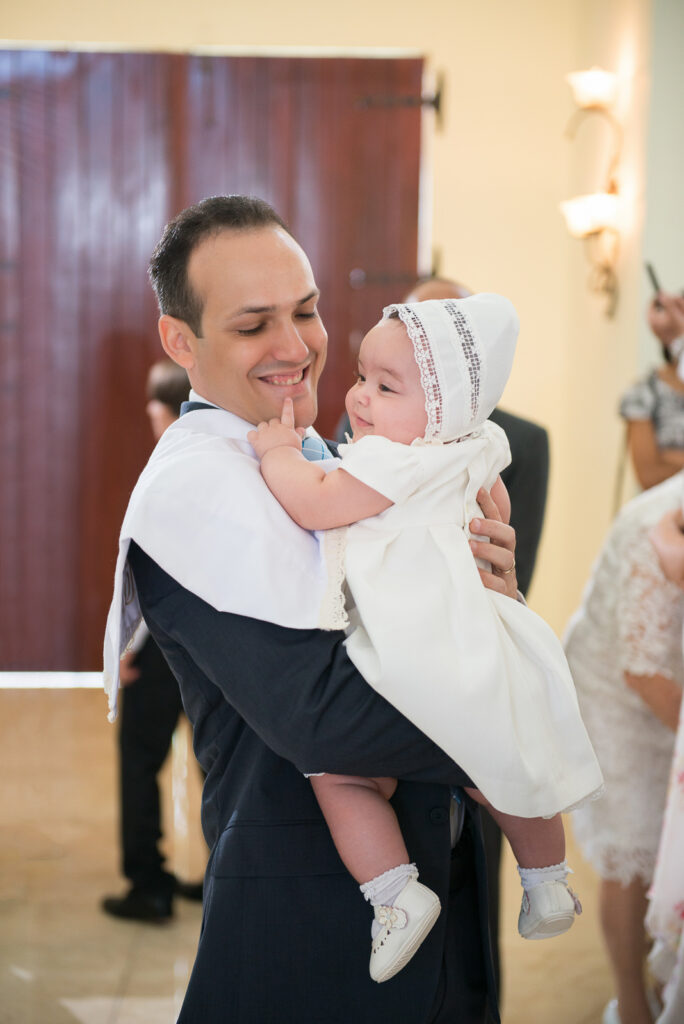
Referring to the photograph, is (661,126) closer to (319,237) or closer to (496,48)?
(496,48)

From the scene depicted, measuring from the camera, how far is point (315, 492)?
4.31 ft

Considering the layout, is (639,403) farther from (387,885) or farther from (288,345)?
(387,885)

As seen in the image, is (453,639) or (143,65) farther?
(143,65)

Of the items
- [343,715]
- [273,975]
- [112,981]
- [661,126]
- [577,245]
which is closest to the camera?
[343,715]

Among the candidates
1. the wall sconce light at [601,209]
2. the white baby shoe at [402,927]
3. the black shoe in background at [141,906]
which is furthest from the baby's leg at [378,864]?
the wall sconce light at [601,209]

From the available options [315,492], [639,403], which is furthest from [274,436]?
[639,403]

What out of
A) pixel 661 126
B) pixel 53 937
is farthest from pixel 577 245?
pixel 53 937

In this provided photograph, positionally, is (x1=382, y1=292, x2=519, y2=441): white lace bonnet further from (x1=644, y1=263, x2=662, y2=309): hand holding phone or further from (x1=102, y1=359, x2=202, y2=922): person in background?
(x1=644, y1=263, x2=662, y2=309): hand holding phone

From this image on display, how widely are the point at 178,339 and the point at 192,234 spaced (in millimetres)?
154

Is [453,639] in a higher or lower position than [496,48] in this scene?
lower

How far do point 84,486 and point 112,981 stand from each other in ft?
9.48

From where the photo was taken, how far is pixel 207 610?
128 cm

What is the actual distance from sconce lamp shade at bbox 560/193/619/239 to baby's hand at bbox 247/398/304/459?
3.72 metres

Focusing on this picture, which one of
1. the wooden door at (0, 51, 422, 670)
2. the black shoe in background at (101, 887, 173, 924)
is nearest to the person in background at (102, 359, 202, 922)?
the black shoe in background at (101, 887, 173, 924)
